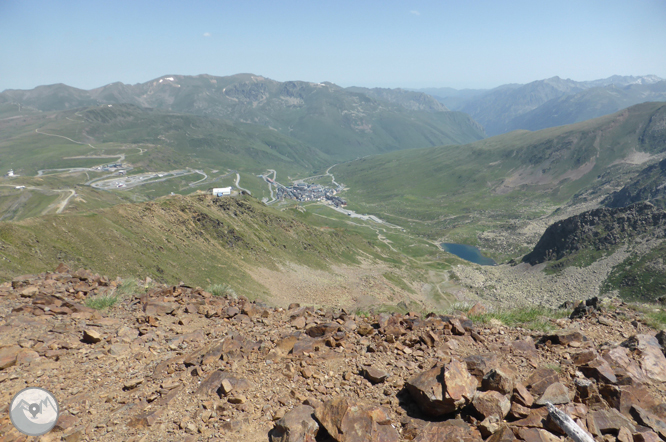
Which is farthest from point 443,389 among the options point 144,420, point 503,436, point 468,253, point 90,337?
point 468,253

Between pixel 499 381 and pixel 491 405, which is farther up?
pixel 499 381

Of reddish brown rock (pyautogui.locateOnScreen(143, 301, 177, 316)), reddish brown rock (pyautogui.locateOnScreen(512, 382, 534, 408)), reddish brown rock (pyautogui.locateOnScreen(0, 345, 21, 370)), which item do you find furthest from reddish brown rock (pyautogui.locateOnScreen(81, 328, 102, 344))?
reddish brown rock (pyautogui.locateOnScreen(512, 382, 534, 408))

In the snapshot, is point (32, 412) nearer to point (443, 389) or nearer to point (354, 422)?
point (354, 422)

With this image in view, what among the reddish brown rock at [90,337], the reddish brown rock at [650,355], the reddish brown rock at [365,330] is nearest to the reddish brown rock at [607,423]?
the reddish brown rock at [650,355]

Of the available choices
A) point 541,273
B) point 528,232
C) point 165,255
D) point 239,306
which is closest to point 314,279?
point 165,255

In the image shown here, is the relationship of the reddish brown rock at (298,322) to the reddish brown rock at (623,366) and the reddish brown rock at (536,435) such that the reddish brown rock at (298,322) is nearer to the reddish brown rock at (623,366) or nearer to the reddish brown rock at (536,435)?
the reddish brown rock at (536,435)
